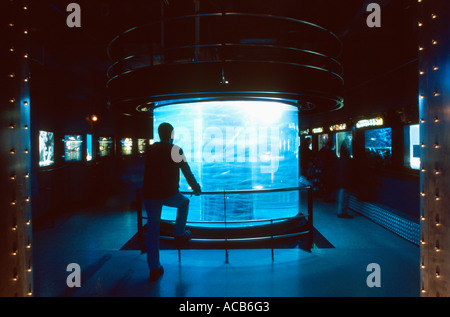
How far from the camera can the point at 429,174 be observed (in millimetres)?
2467

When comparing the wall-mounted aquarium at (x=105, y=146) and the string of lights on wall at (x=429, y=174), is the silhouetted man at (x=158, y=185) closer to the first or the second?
the string of lights on wall at (x=429, y=174)

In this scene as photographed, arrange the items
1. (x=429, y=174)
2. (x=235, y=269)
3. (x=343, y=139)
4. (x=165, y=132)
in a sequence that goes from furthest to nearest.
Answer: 1. (x=343, y=139)
2. (x=235, y=269)
3. (x=165, y=132)
4. (x=429, y=174)

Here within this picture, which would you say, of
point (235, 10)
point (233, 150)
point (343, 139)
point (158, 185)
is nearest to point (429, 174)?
point (158, 185)

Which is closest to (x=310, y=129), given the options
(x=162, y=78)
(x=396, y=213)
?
(x=396, y=213)

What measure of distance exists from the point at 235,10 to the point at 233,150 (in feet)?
16.7

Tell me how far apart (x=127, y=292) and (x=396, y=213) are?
18.6 feet

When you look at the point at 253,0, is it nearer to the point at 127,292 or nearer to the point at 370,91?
the point at 370,91

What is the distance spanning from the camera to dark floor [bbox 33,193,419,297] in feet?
11.2

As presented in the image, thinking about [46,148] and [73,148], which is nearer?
[46,148]

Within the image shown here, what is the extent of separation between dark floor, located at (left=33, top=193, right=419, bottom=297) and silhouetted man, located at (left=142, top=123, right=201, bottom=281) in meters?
0.44

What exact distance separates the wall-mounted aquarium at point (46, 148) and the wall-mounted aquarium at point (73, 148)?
4.00 feet

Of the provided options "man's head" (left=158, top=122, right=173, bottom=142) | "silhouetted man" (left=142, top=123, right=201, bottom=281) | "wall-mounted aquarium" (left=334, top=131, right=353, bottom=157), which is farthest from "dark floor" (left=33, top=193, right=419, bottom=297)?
"wall-mounted aquarium" (left=334, top=131, right=353, bottom=157)

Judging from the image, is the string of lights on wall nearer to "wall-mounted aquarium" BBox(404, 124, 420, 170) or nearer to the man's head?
the man's head

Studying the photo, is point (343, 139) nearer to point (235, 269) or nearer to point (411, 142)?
point (411, 142)
